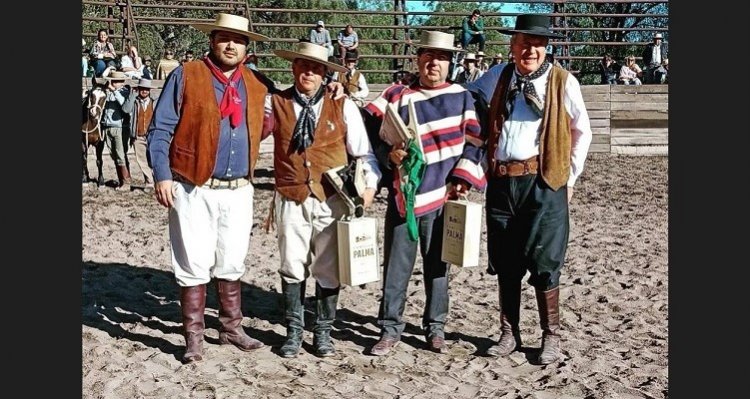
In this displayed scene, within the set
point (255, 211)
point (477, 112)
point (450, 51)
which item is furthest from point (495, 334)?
point (255, 211)

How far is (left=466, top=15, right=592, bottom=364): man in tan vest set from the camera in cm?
521

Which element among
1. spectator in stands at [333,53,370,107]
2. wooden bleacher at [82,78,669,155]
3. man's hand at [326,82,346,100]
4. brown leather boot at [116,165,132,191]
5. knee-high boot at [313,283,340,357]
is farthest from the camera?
wooden bleacher at [82,78,669,155]

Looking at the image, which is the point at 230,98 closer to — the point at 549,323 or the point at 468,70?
the point at 549,323

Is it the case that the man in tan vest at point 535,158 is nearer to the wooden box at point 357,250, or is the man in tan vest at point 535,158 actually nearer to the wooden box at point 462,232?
the wooden box at point 462,232

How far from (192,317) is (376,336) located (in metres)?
1.27

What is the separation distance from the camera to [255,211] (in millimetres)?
11039

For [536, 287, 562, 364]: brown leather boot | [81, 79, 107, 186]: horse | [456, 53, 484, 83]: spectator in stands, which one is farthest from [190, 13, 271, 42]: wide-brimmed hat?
[456, 53, 484, 83]: spectator in stands

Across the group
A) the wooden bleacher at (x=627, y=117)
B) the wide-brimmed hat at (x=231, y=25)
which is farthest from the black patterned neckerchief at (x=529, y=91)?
the wooden bleacher at (x=627, y=117)

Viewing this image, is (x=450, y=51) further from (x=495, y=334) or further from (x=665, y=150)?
(x=665, y=150)

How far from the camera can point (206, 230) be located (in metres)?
5.32

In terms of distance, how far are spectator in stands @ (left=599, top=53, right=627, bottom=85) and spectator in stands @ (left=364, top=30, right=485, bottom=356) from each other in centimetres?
1655

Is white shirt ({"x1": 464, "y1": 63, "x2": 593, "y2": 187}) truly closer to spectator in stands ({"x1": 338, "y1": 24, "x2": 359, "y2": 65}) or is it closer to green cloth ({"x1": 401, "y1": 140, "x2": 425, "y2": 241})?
green cloth ({"x1": 401, "y1": 140, "x2": 425, "y2": 241})

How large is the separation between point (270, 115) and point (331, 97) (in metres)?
0.36

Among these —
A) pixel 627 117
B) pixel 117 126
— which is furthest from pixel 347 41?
pixel 117 126
